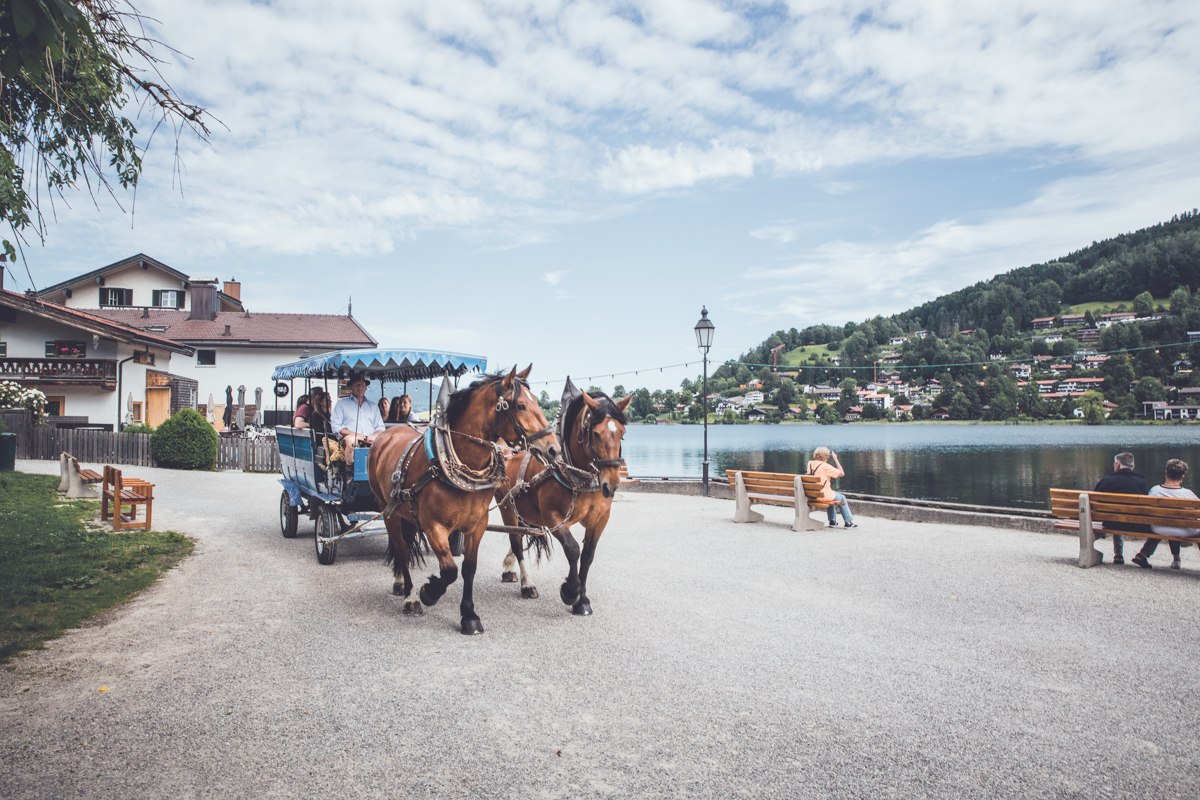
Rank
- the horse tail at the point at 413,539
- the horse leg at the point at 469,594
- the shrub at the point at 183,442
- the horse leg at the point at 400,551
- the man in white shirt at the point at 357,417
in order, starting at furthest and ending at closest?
the shrub at the point at 183,442 → the man in white shirt at the point at 357,417 → the horse tail at the point at 413,539 → the horse leg at the point at 400,551 → the horse leg at the point at 469,594

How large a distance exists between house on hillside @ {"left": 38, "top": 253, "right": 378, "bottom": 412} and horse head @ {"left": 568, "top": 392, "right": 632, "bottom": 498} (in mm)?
34848

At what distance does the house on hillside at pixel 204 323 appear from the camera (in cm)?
3953

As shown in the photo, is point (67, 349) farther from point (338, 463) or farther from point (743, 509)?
point (743, 509)

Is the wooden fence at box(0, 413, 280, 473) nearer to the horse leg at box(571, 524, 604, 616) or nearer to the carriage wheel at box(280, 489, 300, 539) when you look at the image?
the carriage wheel at box(280, 489, 300, 539)

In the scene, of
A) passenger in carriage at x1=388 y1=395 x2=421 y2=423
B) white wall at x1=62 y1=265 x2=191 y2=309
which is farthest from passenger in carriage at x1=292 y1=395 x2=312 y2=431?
white wall at x1=62 y1=265 x2=191 y2=309

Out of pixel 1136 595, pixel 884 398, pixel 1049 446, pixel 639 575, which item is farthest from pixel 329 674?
pixel 884 398

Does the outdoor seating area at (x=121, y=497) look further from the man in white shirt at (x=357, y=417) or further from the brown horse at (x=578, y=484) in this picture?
the brown horse at (x=578, y=484)

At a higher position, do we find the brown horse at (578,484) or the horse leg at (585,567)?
the brown horse at (578,484)

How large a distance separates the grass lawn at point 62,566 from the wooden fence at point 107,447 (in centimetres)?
1216

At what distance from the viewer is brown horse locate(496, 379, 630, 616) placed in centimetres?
648

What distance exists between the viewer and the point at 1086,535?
924 centimetres

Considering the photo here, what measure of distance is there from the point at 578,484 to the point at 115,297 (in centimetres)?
4654

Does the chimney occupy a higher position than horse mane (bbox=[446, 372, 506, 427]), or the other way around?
the chimney

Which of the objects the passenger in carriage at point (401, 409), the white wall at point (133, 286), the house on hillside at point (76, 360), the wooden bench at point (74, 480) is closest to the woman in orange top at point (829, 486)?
the passenger in carriage at point (401, 409)
